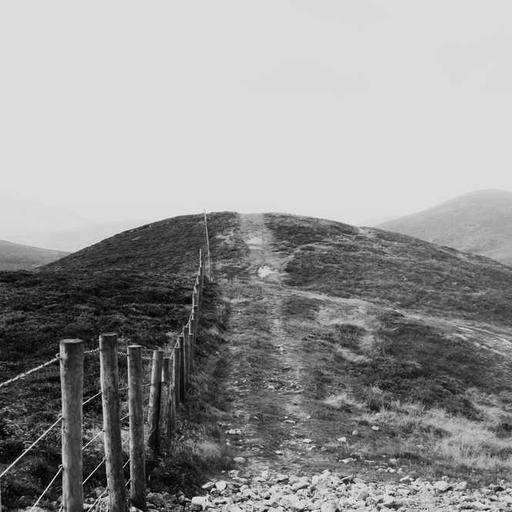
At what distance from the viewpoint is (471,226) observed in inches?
4668

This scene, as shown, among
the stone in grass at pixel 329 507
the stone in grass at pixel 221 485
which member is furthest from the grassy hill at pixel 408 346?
the stone in grass at pixel 221 485

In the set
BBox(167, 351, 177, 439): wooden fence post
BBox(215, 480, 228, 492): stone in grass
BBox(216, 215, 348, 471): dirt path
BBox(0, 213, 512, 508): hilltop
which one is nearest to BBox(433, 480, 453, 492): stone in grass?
BBox(0, 213, 512, 508): hilltop

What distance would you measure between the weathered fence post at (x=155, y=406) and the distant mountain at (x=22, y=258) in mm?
73170

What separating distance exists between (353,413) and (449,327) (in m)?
17.2

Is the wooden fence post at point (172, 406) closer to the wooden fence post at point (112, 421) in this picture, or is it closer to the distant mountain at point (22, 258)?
the wooden fence post at point (112, 421)

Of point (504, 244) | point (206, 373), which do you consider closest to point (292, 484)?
point (206, 373)

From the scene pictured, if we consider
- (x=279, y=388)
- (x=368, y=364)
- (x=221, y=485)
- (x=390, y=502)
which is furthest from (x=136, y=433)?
(x=368, y=364)

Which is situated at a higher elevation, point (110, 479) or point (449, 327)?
point (110, 479)

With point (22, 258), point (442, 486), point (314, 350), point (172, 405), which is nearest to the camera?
point (442, 486)

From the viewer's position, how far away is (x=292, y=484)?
11484 mm

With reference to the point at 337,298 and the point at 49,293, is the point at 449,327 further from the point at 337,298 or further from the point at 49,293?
the point at 49,293

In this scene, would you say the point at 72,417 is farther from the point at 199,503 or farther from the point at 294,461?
the point at 294,461

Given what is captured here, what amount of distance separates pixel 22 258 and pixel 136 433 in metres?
95.4

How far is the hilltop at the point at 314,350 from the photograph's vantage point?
14.0 meters
